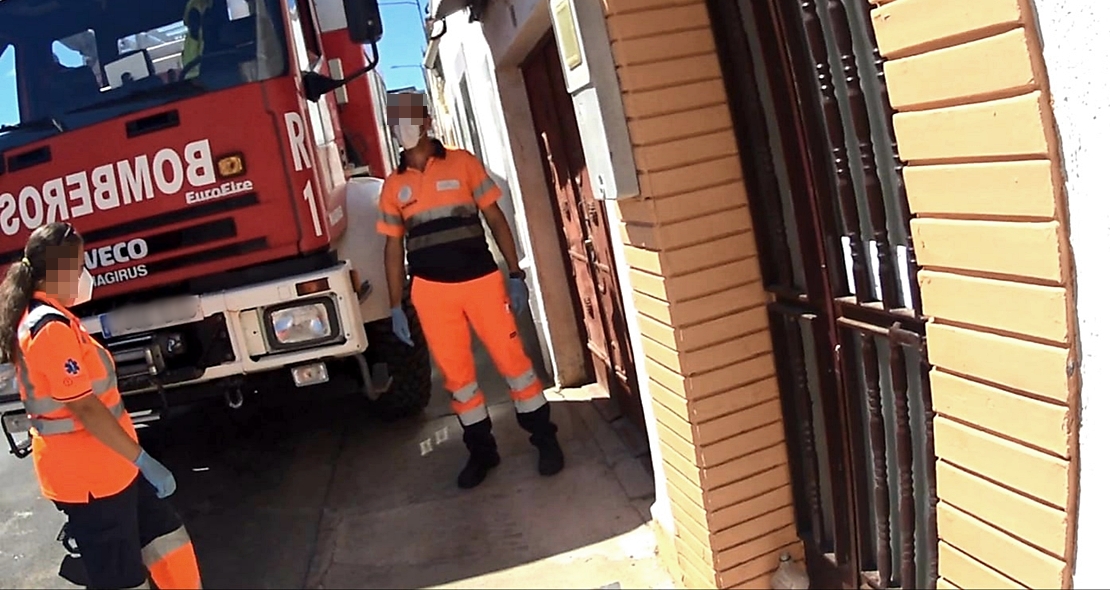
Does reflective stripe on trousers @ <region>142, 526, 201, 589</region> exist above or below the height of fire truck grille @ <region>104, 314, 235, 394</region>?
below

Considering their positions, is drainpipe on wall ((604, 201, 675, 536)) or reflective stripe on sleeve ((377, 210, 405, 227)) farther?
reflective stripe on sleeve ((377, 210, 405, 227))

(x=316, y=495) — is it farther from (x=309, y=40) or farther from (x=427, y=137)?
(x=309, y=40)

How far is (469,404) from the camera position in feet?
13.8

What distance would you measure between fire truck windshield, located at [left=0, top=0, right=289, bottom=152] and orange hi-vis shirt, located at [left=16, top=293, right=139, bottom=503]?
4.79 ft

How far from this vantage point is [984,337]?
4.63 feet

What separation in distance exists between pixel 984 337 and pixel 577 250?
3.47 m

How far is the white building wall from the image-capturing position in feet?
3.60

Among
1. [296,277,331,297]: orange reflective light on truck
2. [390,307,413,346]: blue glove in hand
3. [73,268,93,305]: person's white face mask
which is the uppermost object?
[73,268,93,305]: person's white face mask

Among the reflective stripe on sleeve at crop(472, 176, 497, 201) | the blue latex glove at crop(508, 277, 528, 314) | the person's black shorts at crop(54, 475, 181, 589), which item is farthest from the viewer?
the blue latex glove at crop(508, 277, 528, 314)

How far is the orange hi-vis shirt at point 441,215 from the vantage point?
13.2ft

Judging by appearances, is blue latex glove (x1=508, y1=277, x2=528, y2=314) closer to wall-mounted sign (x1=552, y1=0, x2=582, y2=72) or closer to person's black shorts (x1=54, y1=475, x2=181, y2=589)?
person's black shorts (x1=54, y1=475, x2=181, y2=589)

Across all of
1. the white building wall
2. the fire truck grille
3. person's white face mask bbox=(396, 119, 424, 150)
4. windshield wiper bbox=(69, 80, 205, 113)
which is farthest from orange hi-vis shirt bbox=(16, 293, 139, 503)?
the white building wall

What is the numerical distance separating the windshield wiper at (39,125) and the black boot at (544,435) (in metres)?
2.48

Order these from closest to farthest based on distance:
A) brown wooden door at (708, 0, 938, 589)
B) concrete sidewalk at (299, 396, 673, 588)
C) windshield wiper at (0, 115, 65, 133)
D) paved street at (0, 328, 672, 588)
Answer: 1. brown wooden door at (708, 0, 938, 589)
2. concrete sidewalk at (299, 396, 673, 588)
3. paved street at (0, 328, 672, 588)
4. windshield wiper at (0, 115, 65, 133)
